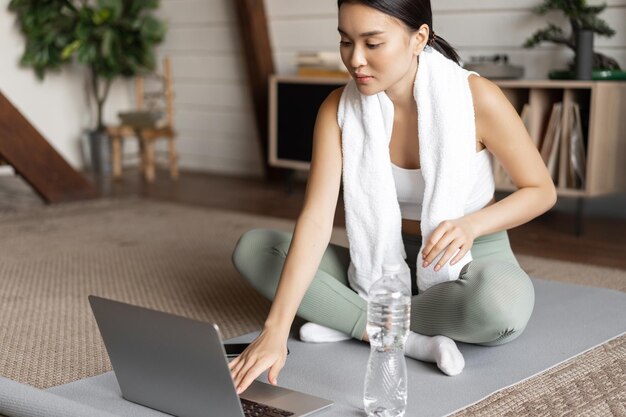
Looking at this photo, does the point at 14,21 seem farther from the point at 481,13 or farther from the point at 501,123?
the point at 501,123

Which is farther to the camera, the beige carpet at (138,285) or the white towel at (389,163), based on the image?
the white towel at (389,163)

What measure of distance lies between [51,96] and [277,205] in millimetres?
1914

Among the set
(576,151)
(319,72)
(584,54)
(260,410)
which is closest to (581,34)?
(584,54)

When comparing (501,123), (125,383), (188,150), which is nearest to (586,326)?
(501,123)

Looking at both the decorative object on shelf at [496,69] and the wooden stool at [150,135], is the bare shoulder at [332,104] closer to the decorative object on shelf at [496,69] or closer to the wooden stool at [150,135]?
the decorative object on shelf at [496,69]

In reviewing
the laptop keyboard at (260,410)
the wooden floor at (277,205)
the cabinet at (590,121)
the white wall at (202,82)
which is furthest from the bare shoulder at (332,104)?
the white wall at (202,82)

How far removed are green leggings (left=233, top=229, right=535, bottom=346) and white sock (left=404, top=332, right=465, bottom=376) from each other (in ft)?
0.09

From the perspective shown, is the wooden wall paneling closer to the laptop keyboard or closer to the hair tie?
the hair tie

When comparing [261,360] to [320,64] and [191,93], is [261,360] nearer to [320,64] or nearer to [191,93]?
[320,64]

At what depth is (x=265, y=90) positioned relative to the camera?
175 inches

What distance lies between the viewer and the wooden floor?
2.87m

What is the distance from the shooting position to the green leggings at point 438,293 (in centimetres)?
157

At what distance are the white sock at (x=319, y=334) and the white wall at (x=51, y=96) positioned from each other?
11.2 ft

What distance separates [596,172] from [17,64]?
3.23 meters
